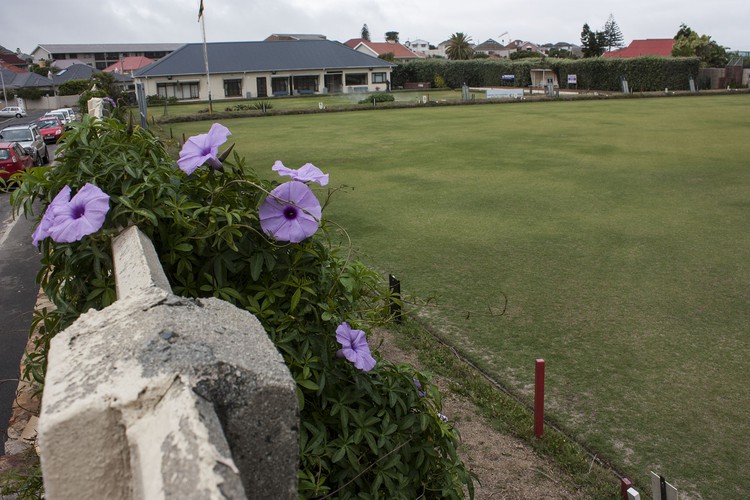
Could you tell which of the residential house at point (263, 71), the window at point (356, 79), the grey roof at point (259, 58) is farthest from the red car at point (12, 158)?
the window at point (356, 79)

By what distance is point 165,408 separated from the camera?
1.02 meters

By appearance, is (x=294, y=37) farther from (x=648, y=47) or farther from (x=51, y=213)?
(x=51, y=213)

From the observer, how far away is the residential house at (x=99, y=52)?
108m

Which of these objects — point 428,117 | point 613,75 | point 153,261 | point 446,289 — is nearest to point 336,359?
point 153,261

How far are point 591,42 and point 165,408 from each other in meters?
91.3

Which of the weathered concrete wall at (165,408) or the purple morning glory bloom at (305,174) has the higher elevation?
the purple morning glory bloom at (305,174)

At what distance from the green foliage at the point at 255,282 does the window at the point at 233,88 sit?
55.8 meters

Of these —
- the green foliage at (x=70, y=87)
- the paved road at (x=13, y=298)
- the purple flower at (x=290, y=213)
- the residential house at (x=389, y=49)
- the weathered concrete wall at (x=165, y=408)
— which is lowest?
the paved road at (x=13, y=298)

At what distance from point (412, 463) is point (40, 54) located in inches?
5224

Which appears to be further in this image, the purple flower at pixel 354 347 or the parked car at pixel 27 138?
the parked car at pixel 27 138

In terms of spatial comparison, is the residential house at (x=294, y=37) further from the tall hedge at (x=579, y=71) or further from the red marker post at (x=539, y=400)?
the red marker post at (x=539, y=400)

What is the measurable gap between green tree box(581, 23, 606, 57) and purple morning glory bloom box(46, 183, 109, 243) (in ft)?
294

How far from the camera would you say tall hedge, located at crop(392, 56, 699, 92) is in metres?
47.9

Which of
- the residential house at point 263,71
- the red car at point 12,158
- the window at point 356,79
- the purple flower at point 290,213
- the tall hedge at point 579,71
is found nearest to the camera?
the purple flower at point 290,213
